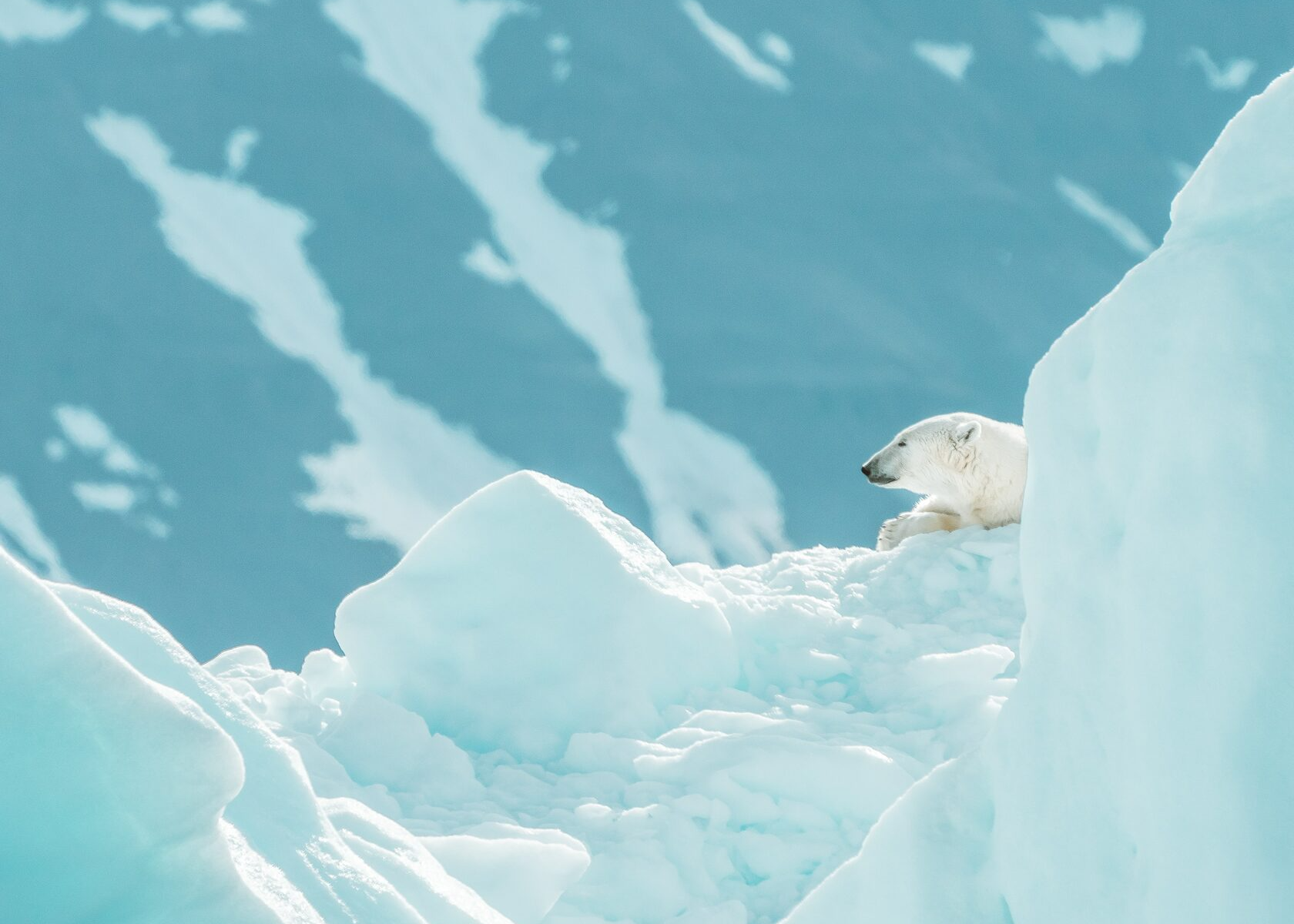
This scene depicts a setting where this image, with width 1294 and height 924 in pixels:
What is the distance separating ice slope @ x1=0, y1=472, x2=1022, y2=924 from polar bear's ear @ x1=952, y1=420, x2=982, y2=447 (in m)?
0.66

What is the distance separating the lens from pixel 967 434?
8164 millimetres

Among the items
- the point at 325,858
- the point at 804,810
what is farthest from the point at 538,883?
the point at 325,858

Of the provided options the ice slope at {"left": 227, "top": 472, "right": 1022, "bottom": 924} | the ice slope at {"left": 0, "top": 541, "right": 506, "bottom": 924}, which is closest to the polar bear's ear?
the ice slope at {"left": 227, "top": 472, "right": 1022, "bottom": 924}

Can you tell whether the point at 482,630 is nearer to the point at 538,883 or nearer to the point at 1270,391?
the point at 538,883

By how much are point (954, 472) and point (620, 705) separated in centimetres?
A: 365

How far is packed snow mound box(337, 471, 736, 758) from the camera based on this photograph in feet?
19.1

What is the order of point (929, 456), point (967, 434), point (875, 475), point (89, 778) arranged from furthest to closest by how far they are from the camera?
1. point (875, 475)
2. point (929, 456)
3. point (967, 434)
4. point (89, 778)

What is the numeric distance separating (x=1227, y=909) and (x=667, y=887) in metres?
2.94

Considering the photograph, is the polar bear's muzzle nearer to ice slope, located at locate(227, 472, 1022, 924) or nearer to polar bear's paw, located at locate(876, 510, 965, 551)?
polar bear's paw, located at locate(876, 510, 965, 551)

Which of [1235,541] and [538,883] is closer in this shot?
[1235,541]

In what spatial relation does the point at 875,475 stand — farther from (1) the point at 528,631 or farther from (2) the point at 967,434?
(1) the point at 528,631

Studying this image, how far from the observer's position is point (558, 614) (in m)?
6.12

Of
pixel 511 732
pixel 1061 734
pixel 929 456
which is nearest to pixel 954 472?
pixel 929 456

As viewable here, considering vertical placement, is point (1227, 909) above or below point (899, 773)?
below
